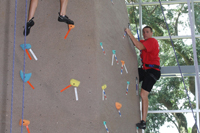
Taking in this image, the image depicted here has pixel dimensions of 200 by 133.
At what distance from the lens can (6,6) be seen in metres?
3.17

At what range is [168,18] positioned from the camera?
6.09 meters

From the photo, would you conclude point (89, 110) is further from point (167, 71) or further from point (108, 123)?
point (167, 71)

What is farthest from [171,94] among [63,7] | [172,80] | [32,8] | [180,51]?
[32,8]

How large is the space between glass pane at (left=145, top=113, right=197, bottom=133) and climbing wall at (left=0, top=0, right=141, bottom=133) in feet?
8.54

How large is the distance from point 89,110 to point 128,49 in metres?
1.22

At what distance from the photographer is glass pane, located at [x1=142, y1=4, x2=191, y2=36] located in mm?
6012

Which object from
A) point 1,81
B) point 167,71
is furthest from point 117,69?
point 167,71

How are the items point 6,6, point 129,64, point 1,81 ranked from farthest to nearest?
point 129,64, point 6,6, point 1,81

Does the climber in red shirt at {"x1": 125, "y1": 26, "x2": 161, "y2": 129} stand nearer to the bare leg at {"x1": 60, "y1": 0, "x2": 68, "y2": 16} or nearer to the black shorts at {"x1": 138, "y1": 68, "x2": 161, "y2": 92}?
the black shorts at {"x1": 138, "y1": 68, "x2": 161, "y2": 92}

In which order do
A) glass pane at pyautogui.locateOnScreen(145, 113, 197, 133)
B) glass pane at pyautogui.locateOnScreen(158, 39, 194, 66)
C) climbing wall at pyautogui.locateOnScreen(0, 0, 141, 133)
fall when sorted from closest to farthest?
climbing wall at pyautogui.locateOnScreen(0, 0, 141, 133)
glass pane at pyautogui.locateOnScreen(145, 113, 197, 133)
glass pane at pyautogui.locateOnScreen(158, 39, 194, 66)

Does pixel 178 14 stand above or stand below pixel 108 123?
above

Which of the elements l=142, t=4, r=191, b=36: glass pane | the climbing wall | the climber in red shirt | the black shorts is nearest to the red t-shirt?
the climber in red shirt

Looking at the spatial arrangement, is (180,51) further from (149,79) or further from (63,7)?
(63,7)

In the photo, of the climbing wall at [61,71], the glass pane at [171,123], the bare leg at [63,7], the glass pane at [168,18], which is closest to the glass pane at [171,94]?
the glass pane at [171,123]
